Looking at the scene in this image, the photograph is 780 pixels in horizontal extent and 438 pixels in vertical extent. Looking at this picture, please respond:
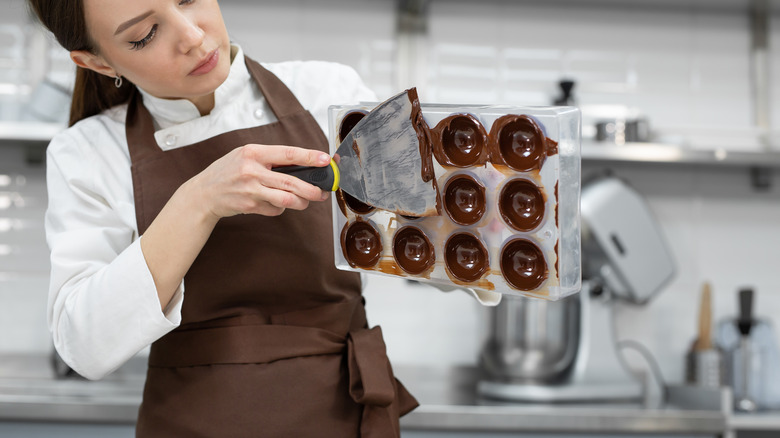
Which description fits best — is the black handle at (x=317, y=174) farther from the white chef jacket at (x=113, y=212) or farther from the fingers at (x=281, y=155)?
the white chef jacket at (x=113, y=212)

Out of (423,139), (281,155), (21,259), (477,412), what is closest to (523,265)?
(423,139)

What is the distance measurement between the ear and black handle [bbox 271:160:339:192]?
29 cm

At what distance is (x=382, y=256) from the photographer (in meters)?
0.82

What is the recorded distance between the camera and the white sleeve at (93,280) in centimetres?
77

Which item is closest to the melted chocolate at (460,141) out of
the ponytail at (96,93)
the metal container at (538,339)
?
the ponytail at (96,93)

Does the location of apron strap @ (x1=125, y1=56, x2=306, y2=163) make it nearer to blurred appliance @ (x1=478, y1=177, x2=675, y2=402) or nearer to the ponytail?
the ponytail

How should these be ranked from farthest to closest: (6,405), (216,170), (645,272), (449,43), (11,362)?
(449,43) → (11,362) → (645,272) → (6,405) → (216,170)

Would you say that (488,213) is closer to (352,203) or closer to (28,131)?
(352,203)

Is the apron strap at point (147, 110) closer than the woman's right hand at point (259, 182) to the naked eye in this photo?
No

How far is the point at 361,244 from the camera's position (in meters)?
0.83

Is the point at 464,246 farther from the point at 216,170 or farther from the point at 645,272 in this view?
the point at 645,272

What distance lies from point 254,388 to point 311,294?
0.13m

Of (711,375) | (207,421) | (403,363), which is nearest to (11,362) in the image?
(403,363)

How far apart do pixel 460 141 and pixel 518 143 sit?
68mm
